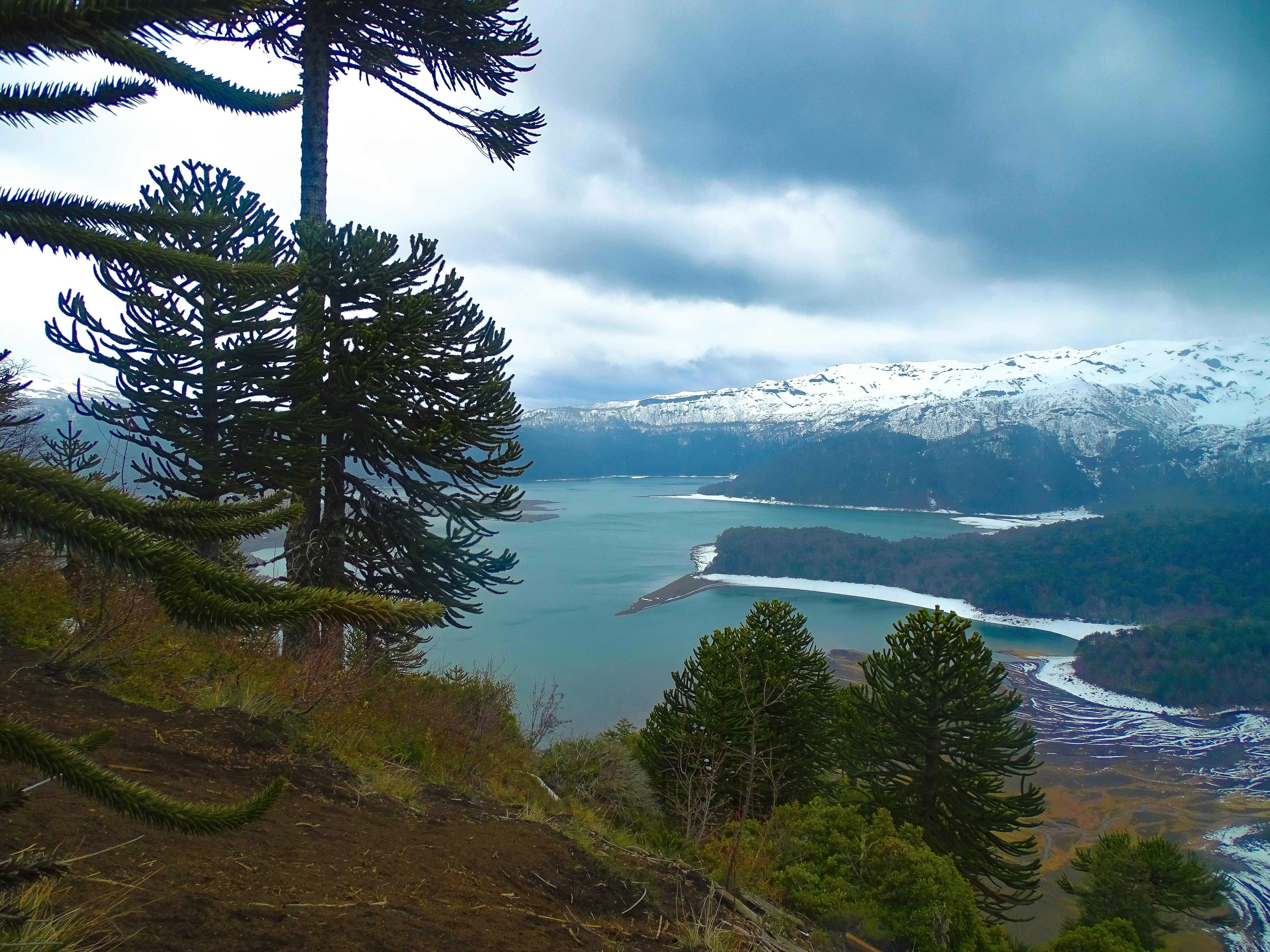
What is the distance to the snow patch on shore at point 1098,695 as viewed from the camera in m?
45.2

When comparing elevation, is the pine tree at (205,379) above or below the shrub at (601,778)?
above

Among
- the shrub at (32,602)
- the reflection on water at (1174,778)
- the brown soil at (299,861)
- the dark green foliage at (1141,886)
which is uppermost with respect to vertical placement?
the shrub at (32,602)

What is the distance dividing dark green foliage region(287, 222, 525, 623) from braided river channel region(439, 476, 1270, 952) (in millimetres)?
4292

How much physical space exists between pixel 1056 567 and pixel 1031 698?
128 feet

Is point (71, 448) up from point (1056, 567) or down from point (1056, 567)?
up

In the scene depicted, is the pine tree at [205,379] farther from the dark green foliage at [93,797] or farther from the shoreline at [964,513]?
the shoreline at [964,513]

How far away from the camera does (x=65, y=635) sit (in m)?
5.34

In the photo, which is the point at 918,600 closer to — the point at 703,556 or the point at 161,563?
the point at 703,556

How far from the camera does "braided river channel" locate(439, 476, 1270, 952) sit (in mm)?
27156

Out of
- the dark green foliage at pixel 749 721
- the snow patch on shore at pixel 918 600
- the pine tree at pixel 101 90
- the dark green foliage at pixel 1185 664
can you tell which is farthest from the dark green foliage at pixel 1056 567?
the pine tree at pixel 101 90

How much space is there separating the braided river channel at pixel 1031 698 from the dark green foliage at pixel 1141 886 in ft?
18.7

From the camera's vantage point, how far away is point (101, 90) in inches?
61.2

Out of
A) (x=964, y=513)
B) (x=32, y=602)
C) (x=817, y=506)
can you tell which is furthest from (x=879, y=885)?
(x=964, y=513)

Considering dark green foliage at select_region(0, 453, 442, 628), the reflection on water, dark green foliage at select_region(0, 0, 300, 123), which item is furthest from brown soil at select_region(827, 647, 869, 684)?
dark green foliage at select_region(0, 0, 300, 123)
